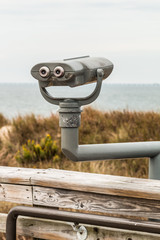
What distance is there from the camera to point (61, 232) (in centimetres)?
191

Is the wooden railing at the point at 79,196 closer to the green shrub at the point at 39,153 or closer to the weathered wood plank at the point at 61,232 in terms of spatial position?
the weathered wood plank at the point at 61,232

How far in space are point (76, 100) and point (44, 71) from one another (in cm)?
19

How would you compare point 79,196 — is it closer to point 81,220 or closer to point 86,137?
point 81,220

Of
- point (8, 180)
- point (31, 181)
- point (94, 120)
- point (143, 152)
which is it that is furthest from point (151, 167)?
point (94, 120)

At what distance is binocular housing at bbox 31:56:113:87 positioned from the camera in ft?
4.91

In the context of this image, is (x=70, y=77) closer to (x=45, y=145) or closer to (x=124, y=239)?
(x=124, y=239)

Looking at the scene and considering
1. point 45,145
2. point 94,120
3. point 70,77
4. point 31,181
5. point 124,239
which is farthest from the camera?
point 94,120

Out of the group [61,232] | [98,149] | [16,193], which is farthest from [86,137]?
[98,149]

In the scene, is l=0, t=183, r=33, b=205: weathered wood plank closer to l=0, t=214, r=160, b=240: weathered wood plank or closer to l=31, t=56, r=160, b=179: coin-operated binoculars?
l=0, t=214, r=160, b=240: weathered wood plank

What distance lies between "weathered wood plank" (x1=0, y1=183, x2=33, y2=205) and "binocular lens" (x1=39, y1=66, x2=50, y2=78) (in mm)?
677

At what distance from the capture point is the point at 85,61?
1.62 metres

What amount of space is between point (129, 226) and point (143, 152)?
353 millimetres

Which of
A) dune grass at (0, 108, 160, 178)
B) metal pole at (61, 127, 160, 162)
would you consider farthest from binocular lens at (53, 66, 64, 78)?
dune grass at (0, 108, 160, 178)

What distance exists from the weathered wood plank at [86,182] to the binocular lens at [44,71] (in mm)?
571
